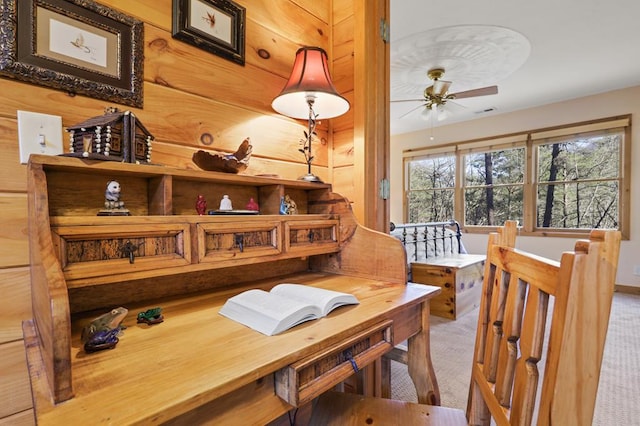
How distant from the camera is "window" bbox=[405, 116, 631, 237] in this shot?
160 inches

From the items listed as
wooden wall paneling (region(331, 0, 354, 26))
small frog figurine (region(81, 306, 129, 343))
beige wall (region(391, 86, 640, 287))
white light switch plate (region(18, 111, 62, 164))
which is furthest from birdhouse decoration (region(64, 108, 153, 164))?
beige wall (region(391, 86, 640, 287))

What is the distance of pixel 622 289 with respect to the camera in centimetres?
394

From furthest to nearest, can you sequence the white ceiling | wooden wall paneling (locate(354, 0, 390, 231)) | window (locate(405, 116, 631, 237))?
window (locate(405, 116, 631, 237))
the white ceiling
wooden wall paneling (locate(354, 0, 390, 231))

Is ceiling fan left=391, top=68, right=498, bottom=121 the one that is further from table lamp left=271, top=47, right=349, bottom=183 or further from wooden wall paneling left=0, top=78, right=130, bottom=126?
wooden wall paneling left=0, top=78, right=130, bottom=126

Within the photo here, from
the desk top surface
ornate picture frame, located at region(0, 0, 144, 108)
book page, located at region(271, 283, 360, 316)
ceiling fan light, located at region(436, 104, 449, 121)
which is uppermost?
ceiling fan light, located at region(436, 104, 449, 121)

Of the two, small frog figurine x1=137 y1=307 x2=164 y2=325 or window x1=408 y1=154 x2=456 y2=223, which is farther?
window x1=408 y1=154 x2=456 y2=223

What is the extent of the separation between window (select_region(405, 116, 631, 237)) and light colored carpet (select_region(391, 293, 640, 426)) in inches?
63.5

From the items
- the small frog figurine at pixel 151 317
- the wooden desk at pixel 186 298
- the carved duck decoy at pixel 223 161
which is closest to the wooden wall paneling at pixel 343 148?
the wooden desk at pixel 186 298

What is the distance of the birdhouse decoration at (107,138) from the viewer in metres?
0.80

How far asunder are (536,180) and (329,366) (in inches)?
200

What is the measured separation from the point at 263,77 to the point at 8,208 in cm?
98

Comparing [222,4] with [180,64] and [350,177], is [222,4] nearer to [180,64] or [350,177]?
[180,64]

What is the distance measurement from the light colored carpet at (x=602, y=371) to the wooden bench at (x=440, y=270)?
15cm

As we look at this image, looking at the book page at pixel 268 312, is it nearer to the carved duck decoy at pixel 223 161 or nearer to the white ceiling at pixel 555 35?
the carved duck decoy at pixel 223 161
